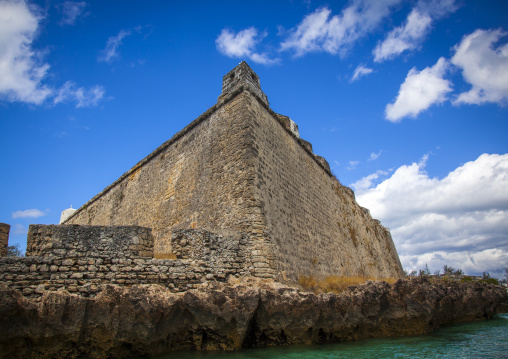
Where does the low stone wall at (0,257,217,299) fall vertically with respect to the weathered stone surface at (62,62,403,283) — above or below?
below

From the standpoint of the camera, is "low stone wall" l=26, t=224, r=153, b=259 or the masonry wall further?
the masonry wall

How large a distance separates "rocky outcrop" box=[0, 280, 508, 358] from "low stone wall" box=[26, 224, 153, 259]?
85cm

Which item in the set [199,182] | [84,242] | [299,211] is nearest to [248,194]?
[199,182]

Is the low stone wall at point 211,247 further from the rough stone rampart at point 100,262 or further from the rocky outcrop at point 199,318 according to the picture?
the rocky outcrop at point 199,318

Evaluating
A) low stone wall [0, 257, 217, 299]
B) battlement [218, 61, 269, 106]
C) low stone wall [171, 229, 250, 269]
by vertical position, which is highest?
battlement [218, 61, 269, 106]

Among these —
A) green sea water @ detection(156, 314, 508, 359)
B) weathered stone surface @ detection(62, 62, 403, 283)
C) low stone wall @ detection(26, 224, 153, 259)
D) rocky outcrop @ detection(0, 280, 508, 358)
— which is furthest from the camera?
weathered stone surface @ detection(62, 62, 403, 283)

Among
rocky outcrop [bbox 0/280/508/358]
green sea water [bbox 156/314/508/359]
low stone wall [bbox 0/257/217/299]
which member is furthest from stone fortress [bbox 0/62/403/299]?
green sea water [bbox 156/314/508/359]

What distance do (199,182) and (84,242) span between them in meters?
4.45

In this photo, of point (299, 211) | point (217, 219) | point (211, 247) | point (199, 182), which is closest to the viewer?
point (211, 247)

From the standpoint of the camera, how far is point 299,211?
33.4 ft

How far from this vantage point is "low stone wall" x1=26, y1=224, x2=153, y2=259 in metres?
5.56

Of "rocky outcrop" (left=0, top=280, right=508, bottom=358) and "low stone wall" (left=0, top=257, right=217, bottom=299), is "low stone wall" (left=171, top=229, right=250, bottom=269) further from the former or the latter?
"rocky outcrop" (left=0, top=280, right=508, bottom=358)

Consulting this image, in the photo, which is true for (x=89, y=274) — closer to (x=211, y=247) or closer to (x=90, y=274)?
(x=90, y=274)

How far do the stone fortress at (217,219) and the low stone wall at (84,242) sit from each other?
0.02 m
